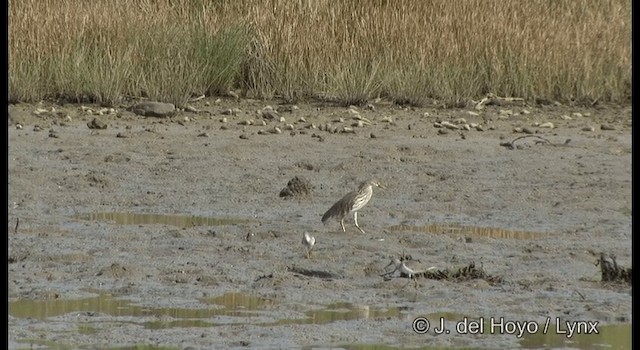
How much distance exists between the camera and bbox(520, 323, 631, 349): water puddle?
616 centimetres

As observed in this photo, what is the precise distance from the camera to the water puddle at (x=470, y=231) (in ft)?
28.8

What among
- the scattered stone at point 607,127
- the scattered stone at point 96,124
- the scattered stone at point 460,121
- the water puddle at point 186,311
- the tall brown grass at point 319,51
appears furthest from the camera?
the tall brown grass at point 319,51

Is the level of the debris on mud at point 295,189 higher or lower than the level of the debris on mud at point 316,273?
higher

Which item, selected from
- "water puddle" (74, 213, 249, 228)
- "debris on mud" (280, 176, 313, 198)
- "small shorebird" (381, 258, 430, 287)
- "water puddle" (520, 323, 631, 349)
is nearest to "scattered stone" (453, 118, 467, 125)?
"debris on mud" (280, 176, 313, 198)

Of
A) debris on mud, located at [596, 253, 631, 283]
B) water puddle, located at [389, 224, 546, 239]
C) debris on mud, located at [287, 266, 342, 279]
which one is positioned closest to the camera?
debris on mud, located at [596, 253, 631, 283]

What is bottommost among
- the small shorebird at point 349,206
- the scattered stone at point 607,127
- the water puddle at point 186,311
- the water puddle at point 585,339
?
the water puddle at point 585,339

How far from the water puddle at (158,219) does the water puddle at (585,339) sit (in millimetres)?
3109

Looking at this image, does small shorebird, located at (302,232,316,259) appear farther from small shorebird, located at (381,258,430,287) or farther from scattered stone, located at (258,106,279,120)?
scattered stone, located at (258,106,279,120)

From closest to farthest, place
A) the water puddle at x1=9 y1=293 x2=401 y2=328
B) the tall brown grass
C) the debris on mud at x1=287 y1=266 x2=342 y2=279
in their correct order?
the water puddle at x1=9 y1=293 x2=401 y2=328 < the debris on mud at x1=287 y1=266 x2=342 y2=279 < the tall brown grass

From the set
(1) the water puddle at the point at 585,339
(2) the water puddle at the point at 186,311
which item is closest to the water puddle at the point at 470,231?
(2) the water puddle at the point at 186,311

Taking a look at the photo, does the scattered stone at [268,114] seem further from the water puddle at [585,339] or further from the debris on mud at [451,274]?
the water puddle at [585,339]

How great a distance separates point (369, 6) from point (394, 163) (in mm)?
3717

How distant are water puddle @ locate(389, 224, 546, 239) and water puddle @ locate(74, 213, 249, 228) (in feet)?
3.41
